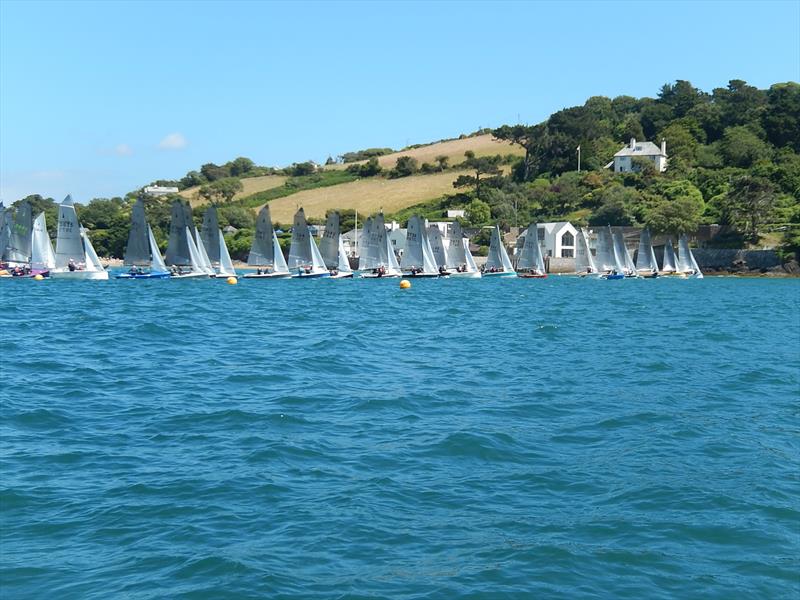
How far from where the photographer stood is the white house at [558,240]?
115 m

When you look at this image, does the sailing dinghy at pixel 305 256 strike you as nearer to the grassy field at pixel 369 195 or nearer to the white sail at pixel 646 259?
the white sail at pixel 646 259

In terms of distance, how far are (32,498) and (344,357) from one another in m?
14.6

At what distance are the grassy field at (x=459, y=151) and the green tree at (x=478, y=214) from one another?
1763 inches

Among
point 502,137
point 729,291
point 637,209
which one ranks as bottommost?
point 729,291

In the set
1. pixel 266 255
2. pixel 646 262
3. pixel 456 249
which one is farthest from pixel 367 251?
pixel 646 262

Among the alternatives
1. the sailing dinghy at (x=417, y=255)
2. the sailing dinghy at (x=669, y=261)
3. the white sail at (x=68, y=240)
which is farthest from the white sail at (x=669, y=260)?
the white sail at (x=68, y=240)

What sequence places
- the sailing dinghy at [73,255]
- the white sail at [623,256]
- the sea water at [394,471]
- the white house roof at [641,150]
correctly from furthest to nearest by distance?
the white house roof at [641,150]
the white sail at [623,256]
the sailing dinghy at [73,255]
the sea water at [394,471]

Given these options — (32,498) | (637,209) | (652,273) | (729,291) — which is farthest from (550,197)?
(32,498)

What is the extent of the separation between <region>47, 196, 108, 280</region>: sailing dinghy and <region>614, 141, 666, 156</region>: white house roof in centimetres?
9814

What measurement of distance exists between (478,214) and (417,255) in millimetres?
41860

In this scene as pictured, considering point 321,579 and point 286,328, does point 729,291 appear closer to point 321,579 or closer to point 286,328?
point 286,328

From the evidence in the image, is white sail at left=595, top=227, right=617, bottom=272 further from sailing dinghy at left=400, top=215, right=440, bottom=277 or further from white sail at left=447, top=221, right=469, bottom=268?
sailing dinghy at left=400, top=215, right=440, bottom=277

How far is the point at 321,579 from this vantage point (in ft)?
29.1

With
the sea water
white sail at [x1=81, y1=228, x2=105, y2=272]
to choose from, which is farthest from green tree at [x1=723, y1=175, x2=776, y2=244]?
the sea water
